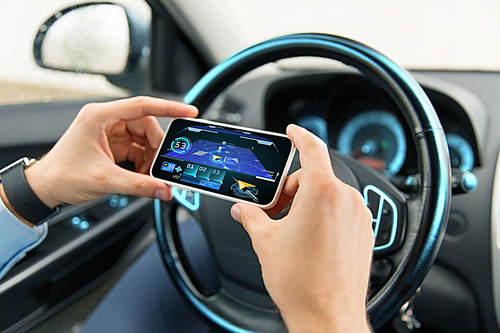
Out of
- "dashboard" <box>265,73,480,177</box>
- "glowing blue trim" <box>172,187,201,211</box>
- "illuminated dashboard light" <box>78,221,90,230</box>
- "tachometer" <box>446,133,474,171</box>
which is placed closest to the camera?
"glowing blue trim" <box>172,187,201,211</box>

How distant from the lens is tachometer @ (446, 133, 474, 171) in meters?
1.01

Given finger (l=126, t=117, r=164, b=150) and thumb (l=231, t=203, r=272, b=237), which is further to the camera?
finger (l=126, t=117, r=164, b=150)

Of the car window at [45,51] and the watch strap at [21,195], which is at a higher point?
the car window at [45,51]

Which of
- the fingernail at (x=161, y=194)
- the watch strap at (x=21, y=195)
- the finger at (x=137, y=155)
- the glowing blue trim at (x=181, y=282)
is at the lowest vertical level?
the glowing blue trim at (x=181, y=282)

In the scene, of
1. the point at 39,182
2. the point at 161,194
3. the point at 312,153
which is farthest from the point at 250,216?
the point at 39,182

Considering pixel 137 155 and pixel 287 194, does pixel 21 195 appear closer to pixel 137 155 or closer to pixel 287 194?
pixel 137 155

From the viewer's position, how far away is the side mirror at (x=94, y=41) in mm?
1188

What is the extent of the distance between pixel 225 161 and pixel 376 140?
940 mm

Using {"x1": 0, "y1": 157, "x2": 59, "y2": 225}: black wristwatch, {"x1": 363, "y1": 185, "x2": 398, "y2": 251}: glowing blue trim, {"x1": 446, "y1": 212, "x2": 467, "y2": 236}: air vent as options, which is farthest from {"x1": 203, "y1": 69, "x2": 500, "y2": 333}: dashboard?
{"x1": 0, "y1": 157, "x2": 59, "y2": 225}: black wristwatch

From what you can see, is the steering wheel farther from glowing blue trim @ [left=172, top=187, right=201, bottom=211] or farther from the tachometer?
the tachometer

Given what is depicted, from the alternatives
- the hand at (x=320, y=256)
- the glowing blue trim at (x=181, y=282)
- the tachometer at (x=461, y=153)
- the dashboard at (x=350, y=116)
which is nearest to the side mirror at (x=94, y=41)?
the dashboard at (x=350, y=116)

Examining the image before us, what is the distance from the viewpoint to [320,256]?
0.45 meters

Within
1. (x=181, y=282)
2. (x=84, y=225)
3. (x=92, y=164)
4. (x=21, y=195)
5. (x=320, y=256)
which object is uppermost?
(x=320, y=256)

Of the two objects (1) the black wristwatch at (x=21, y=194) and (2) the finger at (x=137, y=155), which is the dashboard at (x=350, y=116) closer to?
(2) the finger at (x=137, y=155)
